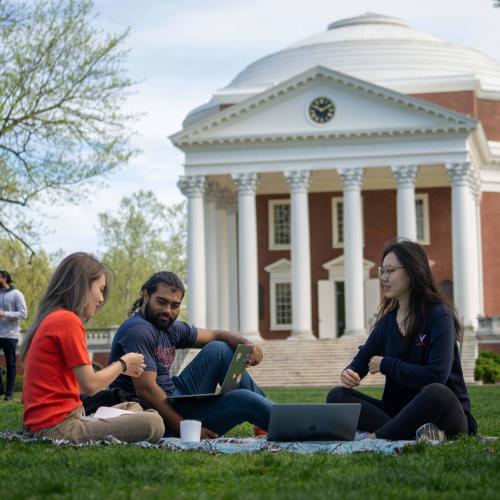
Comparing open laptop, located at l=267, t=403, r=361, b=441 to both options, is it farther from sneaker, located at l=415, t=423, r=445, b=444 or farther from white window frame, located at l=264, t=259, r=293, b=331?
white window frame, located at l=264, t=259, r=293, b=331

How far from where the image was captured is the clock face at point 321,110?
148 ft

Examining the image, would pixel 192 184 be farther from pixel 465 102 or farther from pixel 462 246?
pixel 465 102

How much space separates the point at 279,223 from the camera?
51344 mm

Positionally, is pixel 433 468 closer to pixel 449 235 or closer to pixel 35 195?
pixel 35 195

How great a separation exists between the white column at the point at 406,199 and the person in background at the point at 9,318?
25.3 metres

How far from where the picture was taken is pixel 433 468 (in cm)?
815

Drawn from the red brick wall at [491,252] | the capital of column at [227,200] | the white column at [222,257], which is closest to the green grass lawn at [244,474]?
the white column at [222,257]

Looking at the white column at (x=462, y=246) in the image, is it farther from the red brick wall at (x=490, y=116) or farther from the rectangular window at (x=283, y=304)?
the red brick wall at (x=490, y=116)

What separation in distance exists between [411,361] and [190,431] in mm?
2069

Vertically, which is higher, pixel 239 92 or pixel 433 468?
pixel 239 92

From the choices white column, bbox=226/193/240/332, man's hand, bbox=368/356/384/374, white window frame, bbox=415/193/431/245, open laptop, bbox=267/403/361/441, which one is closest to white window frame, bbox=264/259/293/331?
white column, bbox=226/193/240/332

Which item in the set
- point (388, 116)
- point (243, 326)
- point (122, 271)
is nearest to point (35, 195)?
point (243, 326)

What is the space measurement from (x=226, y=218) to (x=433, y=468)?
42706mm

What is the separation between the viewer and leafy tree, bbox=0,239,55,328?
132 ft
